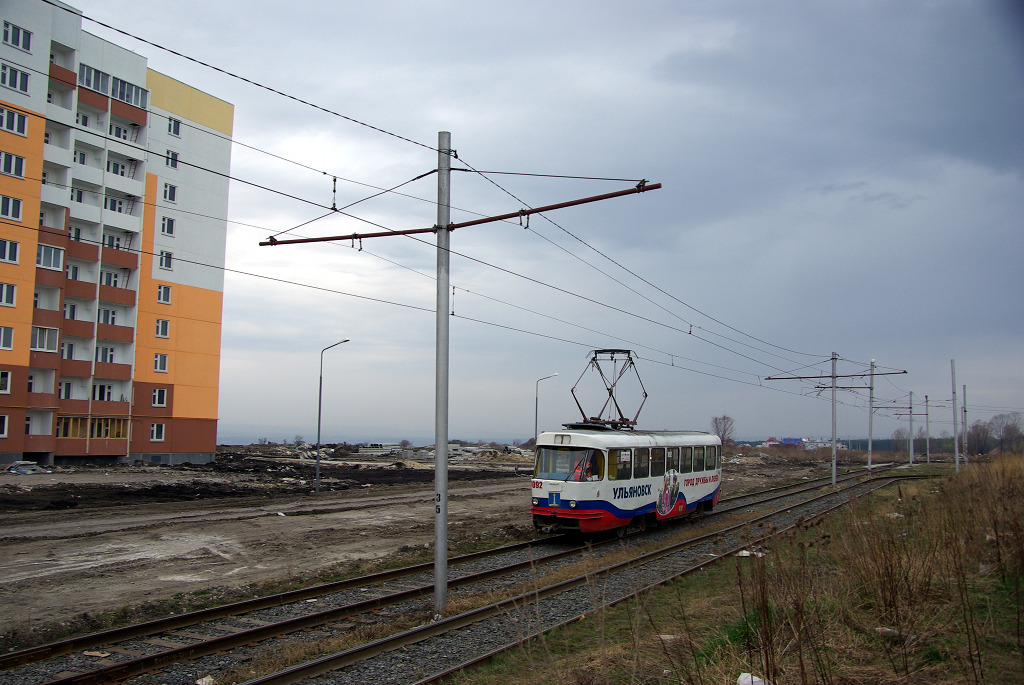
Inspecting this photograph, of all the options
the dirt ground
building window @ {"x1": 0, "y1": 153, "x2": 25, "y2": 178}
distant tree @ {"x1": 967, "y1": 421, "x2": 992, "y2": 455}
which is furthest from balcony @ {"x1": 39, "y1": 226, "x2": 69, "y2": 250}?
distant tree @ {"x1": 967, "y1": 421, "x2": 992, "y2": 455}

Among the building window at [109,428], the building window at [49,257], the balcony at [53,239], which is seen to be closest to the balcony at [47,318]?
the building window at [49,257]

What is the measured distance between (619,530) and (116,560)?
1262cm

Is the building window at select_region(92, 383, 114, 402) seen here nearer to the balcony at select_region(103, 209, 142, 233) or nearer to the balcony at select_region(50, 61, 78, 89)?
the balcony at select_region(103, 209, 142, 233)

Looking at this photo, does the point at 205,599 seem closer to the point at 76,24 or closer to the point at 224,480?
the point at 224,480

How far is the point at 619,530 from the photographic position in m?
19.3

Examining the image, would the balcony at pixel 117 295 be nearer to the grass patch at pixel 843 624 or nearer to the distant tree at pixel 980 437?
the grass patch at pixel 843 624

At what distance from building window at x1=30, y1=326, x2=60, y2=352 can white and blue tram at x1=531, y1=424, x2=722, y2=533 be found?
1599 inches

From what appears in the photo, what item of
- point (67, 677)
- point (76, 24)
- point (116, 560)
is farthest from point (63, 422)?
point (67, 677)

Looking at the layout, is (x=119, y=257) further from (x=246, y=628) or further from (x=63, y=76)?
(x=246, y=628)

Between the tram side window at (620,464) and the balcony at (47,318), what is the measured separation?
42.2 meters

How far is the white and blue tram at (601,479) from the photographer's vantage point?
17281 mm

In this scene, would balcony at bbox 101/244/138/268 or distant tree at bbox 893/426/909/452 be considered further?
distant tree at bbox 893/426/909/452

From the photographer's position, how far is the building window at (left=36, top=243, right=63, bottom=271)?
44219 millimetres

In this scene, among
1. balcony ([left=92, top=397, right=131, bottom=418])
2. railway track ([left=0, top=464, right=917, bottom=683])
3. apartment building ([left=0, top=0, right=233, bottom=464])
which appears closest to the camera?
railway track ([left=0, top=464, right=917, bottom=683])
